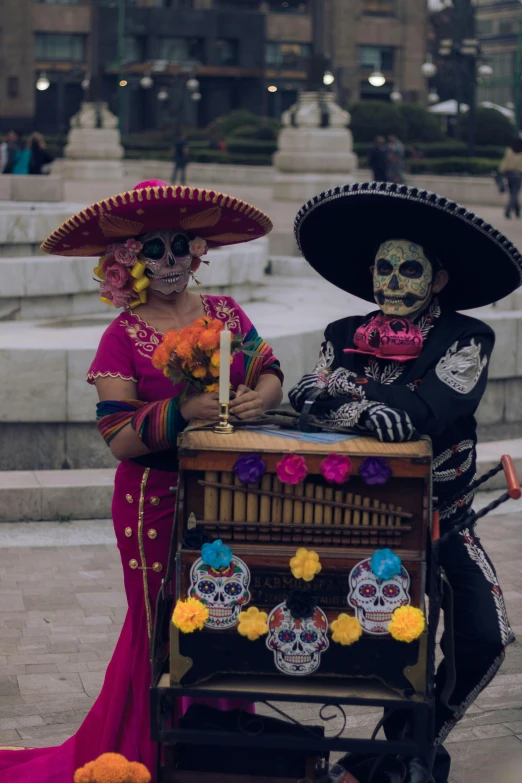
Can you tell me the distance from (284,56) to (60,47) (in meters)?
13.5

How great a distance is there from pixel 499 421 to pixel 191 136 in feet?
167

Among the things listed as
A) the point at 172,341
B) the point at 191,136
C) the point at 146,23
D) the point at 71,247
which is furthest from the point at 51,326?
the point at 146,23

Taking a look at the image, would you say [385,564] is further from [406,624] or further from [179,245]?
[179,245]

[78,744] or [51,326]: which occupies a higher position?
[51,326]

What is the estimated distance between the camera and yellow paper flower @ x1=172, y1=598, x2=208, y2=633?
3.21 meters

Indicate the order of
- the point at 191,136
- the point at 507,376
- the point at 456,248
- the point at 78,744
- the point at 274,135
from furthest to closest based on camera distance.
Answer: the point at 191,136, the point at 274,135, the point at 507,376, the point at 78,744, the point at 456,248

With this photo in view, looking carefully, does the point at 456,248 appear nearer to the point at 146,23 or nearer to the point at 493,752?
the point at 493,752

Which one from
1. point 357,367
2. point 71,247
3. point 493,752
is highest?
point 71,247

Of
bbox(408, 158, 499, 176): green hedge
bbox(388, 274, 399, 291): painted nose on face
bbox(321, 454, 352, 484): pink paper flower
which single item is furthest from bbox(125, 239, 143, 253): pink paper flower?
bbox(408, 158, 499, 176): green hedge

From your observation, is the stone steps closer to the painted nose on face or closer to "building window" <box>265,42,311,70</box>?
the painted nose on face

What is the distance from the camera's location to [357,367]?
3.87m

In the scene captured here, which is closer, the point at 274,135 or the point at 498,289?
the point at 498,289

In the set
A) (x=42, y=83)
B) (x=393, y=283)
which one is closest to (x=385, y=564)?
(x=393, y=283)

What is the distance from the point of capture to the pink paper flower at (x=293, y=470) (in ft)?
10.4
